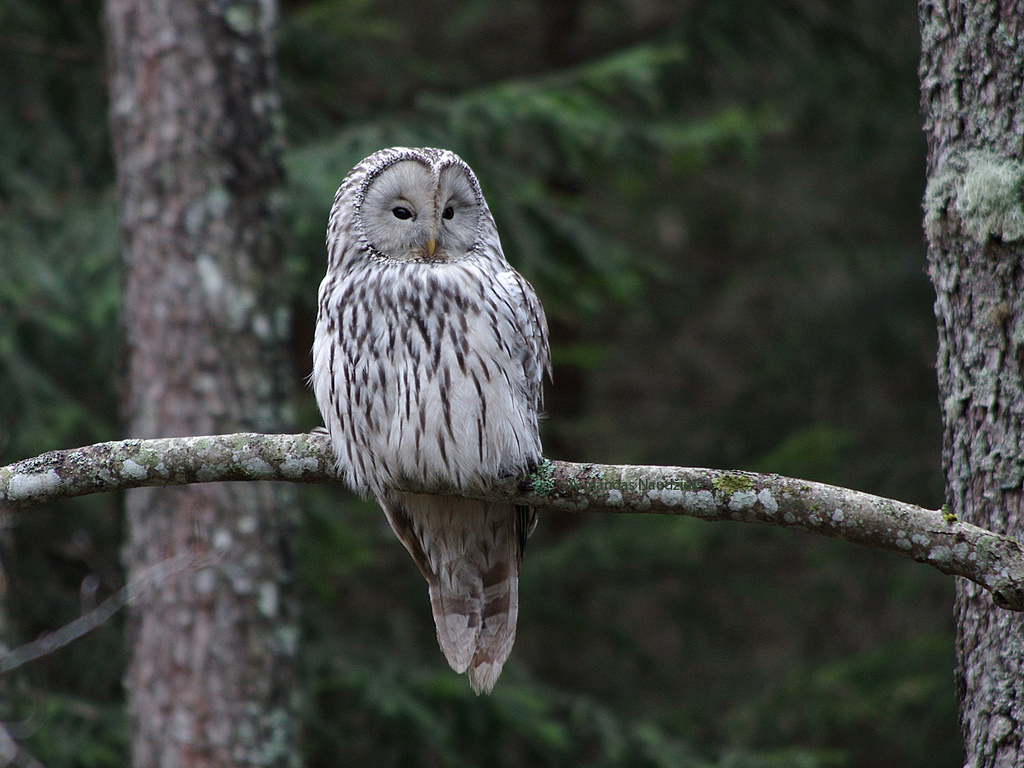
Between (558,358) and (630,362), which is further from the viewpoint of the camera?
(630,362)

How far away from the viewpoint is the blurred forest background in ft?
22.1

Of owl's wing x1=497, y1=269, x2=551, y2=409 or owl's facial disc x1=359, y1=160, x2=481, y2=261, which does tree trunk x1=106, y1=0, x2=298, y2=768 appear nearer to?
owl's facial disc x1=359, y1=160, x2=481, y2=261

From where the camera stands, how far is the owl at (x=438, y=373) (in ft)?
12.2

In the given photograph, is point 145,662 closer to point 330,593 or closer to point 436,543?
point 436,543

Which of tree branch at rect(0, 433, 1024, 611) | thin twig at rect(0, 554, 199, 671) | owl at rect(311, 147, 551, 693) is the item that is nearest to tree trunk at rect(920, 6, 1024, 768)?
tree branch at rect(0, 433, 1024, 611)

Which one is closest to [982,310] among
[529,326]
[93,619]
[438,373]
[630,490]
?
[630,490]

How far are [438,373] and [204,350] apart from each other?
74.7 inches

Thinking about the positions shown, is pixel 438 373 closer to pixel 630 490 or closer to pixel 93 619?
pixel 630 490

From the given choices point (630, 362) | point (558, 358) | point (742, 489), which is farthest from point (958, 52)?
point (630, 362)

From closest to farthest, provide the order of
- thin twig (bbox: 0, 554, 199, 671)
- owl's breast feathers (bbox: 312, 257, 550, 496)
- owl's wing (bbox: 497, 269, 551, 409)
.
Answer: thin twig (bbox: 0, 554, 199, 671)
owl's breast feathers (bbox: 312, 257, 550, 496)
owl's wing (bbox: 497, 269, 551, 409)

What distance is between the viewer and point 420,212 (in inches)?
159

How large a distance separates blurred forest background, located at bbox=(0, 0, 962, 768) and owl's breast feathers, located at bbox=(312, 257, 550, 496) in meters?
1.32

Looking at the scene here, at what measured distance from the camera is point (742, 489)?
9.75ft

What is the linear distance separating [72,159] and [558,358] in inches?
148
